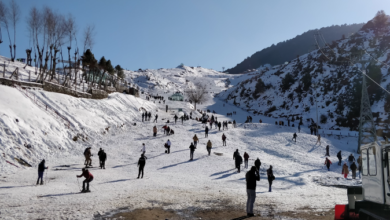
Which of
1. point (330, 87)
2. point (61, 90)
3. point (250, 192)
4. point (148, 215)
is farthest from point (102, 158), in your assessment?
point (330, 87)

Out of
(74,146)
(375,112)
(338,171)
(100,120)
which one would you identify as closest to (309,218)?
(338,171)

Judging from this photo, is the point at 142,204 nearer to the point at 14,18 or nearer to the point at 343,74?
the point at 14,18

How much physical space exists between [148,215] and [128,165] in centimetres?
1133

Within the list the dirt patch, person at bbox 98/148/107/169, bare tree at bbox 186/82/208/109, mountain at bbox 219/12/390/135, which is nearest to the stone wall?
person at bbox 98/148/107/169

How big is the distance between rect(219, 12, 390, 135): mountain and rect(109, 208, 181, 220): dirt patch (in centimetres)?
5361

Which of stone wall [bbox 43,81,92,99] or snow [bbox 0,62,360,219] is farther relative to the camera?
stone wall [bbox 43,81,92,99]

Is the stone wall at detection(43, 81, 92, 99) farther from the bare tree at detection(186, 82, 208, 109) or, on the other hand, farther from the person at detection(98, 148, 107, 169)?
the bare tree at detection(186, 82, 208, 109)

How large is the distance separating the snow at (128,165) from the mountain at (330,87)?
2960 cm

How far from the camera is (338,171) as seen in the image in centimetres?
2295

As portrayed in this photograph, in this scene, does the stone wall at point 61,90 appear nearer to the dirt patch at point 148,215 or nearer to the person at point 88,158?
the person at point 88,158

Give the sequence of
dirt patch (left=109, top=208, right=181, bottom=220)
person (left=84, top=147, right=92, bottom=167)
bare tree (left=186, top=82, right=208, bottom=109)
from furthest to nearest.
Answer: bare tree (left=186, top=82, right=208, bottom=109) < person (left=84, top=147, right=92, bottom=167) < dirt patch (left=109, top=208, right=181, bottom=220)

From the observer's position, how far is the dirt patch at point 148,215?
305 inches

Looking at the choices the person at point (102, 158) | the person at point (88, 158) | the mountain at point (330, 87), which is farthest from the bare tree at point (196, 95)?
the person at point (102, 158)

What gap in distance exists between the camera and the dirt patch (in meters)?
7.75
